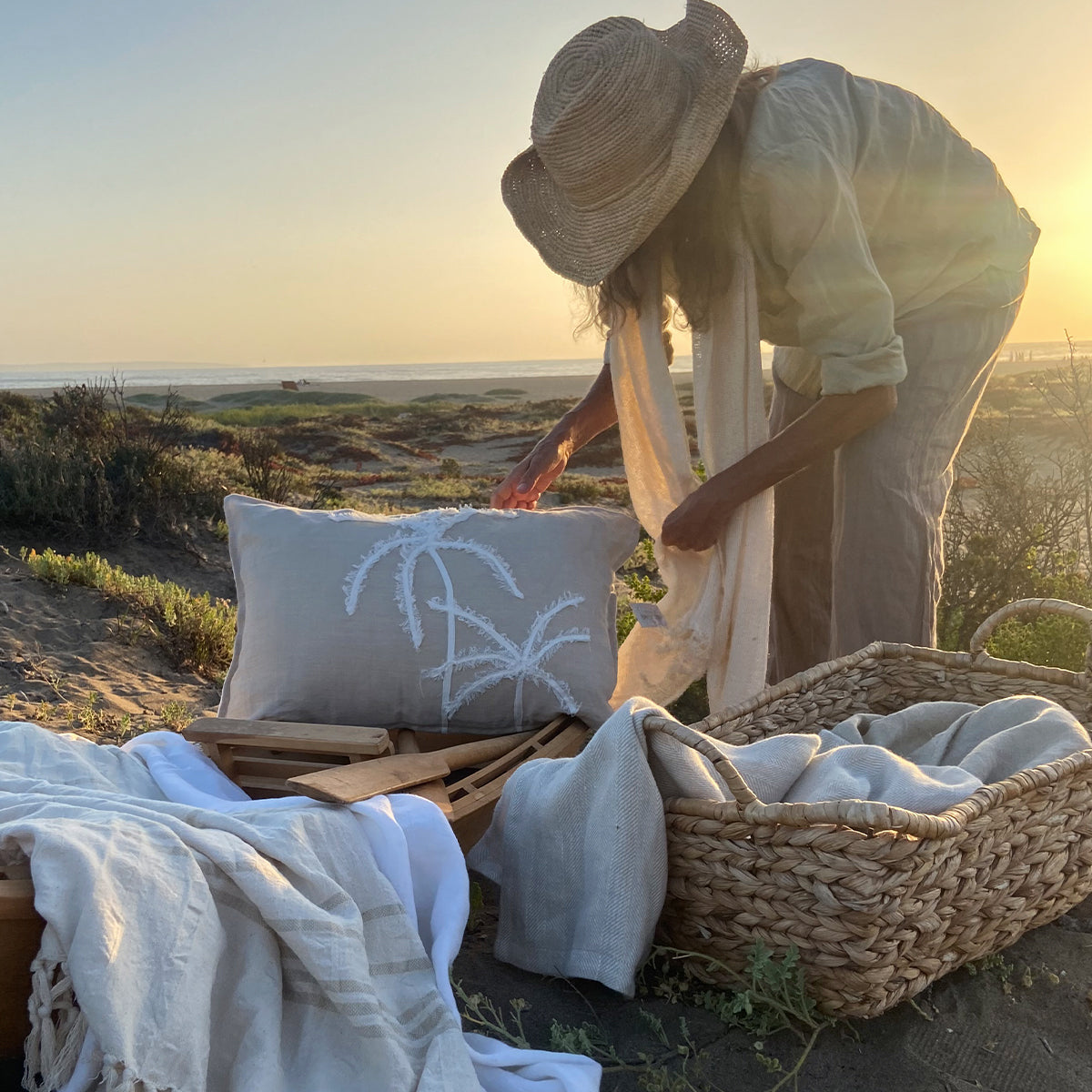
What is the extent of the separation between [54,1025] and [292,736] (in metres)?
1.02

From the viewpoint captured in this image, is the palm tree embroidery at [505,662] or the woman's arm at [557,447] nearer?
the palm tree embroidery at [505,662]

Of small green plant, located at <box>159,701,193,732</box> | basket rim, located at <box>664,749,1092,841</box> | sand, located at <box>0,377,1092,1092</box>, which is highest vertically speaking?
basket rim, located at <box>664,749,1092,841</box>

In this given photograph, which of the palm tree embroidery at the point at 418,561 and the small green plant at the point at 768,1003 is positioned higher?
the palm tree embroidery at the point at 418,561

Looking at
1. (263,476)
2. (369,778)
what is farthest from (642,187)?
(263,476)

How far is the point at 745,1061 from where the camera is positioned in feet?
6.07

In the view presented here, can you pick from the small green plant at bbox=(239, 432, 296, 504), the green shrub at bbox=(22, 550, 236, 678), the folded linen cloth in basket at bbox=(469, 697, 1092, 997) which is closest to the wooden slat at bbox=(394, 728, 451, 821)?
the folded linen cloth in basket at bbox=(469, 697, 1092, 997)

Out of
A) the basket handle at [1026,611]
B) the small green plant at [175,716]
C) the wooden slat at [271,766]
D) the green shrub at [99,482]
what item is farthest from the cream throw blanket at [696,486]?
the green shrub at [99,482]

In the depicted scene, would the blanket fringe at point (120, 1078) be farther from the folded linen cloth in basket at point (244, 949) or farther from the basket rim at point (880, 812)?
the basket rim at point (880, 812)

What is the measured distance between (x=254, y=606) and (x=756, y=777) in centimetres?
148

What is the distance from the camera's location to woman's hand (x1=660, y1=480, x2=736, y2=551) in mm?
3018

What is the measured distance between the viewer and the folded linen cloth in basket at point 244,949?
1473 millimetres

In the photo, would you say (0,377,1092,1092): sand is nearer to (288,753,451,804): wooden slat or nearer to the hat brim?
(288,753,451,804): wooden slat

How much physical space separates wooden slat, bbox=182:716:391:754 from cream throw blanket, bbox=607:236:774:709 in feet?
3.68

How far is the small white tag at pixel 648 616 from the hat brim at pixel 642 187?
3.34 ft
